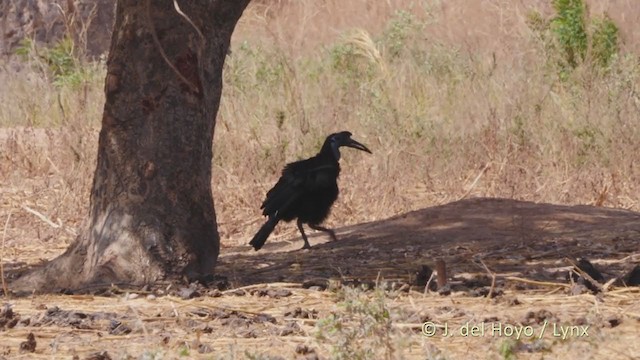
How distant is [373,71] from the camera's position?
14.3 m

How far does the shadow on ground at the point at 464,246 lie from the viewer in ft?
24.0

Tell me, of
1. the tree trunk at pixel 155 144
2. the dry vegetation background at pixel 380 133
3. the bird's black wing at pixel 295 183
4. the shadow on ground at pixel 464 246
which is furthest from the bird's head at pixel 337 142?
the tree trunk at pixel 155 144

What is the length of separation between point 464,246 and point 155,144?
215 centimetres

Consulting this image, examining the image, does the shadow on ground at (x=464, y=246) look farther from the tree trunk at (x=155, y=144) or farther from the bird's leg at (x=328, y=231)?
the tree trunk at (x=155, y=144)

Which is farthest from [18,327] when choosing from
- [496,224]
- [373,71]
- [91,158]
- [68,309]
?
[373,71]

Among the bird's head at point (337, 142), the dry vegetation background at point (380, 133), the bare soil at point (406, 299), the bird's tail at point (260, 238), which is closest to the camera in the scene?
the bare soil at point (406, 299)

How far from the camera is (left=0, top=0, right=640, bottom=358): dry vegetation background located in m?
10.3

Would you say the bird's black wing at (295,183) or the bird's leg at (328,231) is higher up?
the bird's black wing at (295,183)

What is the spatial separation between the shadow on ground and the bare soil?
0.5 inches

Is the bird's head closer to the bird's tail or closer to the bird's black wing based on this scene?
the bird's black wing

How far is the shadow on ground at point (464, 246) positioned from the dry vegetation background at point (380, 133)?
1048mm

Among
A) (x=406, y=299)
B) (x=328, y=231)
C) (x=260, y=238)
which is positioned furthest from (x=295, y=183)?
(x=406, y=299)

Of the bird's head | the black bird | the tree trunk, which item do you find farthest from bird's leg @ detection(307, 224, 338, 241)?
the tree trunk

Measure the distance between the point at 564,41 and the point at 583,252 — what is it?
6266mm
